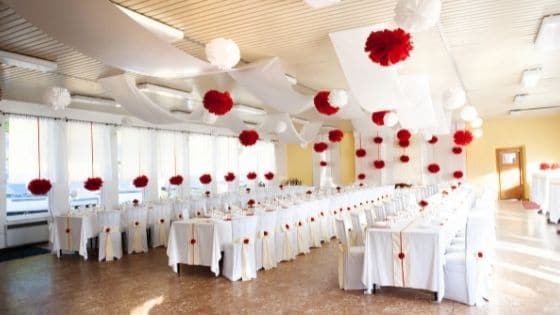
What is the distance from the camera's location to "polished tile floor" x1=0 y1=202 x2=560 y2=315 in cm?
474

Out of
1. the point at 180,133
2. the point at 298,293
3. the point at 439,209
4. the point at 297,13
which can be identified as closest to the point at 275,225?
the point at 298,293

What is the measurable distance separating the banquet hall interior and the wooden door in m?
4.74

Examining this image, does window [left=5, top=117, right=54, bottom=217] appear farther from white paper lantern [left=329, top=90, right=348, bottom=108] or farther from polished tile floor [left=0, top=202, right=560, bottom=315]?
white paper lantern [left=329, top=90, right=348, bottom=108]

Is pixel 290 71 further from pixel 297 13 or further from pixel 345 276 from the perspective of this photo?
pixel 345 276

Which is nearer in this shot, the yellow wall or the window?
the window

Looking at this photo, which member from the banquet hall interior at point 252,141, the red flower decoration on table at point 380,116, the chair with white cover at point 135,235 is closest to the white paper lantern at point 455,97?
the banquet hall interior at point 252,141

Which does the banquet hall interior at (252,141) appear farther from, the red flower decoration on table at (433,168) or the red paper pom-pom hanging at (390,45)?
the red flower decoration on table at (433,168)

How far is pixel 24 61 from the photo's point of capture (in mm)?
5906

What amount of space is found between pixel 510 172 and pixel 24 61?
59.2 ft

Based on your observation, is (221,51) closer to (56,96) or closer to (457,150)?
(56,96)

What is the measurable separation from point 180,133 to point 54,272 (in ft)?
25.7

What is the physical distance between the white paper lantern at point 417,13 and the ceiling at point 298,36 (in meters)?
1.18

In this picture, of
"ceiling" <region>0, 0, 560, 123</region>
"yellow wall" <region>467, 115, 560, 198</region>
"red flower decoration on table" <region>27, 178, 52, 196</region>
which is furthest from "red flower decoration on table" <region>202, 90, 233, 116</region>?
"yellow wall" <region>467, 115, 560, 198</region>

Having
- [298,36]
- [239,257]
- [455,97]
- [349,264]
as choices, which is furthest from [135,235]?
[455,97]
